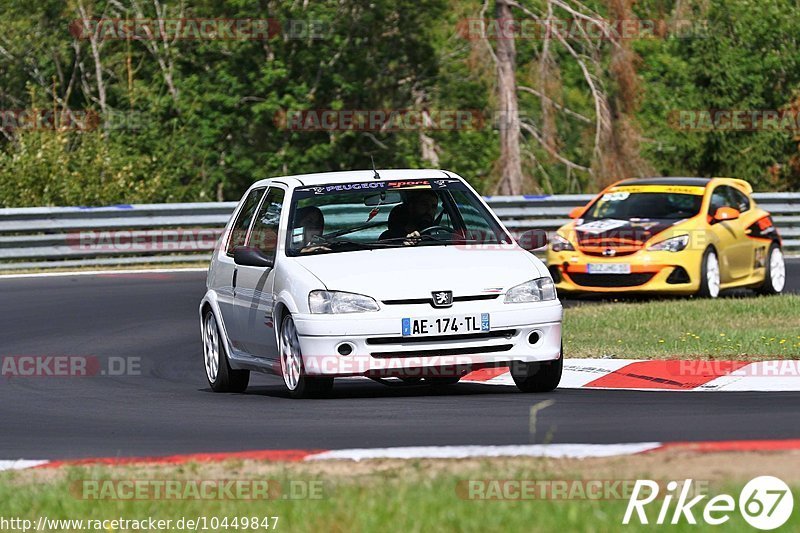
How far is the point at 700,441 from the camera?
768 cm

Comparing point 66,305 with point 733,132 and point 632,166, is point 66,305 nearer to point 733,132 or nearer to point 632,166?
point 632,166

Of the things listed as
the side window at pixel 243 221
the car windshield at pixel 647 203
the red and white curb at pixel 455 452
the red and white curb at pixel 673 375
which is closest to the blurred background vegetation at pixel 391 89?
the car windshield at pixel 647 203

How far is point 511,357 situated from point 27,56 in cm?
3526

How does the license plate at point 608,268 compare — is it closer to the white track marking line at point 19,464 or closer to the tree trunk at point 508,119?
the white track marking line at point 19,464

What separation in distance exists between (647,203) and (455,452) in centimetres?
1212

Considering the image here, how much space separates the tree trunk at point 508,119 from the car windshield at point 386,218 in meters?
20.6

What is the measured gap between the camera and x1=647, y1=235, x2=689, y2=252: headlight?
17.9 m

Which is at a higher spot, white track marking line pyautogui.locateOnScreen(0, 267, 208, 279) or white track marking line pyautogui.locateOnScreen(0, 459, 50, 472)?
white track marking line pyautogui.locateOnScreen(0, 459, 50, 472)

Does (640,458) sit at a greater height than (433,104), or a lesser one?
greater

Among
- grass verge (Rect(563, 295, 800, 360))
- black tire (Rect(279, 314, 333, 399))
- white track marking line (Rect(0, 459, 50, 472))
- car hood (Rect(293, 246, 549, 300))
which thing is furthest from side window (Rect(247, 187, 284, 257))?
white track marking line (Rect(0, 459, 50, 472))

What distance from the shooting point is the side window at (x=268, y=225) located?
1111cm

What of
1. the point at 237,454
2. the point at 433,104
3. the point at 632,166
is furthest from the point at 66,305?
the point at 433,104

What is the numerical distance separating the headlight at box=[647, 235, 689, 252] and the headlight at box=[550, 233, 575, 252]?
101 cm

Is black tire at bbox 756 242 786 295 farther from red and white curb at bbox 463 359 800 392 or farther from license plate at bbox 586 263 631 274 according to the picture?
red and white curb at bbox 463 359 800 392
